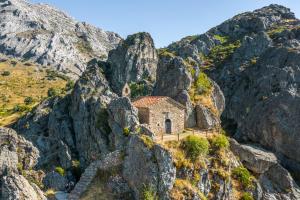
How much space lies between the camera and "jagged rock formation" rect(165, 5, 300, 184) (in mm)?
60906

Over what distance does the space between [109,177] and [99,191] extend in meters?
1.70

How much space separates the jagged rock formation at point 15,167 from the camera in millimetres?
32562

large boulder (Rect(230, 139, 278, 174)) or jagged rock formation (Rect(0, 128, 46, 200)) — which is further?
large boulder (Rect(230, 139, 278, 174))

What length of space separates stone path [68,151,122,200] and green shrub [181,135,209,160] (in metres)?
6.58

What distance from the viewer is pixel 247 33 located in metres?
142

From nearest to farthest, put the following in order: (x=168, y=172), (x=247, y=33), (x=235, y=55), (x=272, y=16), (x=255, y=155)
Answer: (x=168, y=172) → (x=255, y=155) → (x=235, y=55) → (x=247, y=33) → (x=272, y=16)

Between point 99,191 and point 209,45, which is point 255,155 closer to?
point 99,191

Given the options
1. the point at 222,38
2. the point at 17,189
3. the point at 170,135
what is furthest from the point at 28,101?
the point at 17,189

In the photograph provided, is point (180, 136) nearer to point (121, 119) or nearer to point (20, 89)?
point (121, 119)

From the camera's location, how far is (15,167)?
35.4 meters

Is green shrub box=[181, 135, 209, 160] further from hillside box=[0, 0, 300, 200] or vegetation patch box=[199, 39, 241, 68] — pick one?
vegetation patch box=[199, 39, 241, 68]

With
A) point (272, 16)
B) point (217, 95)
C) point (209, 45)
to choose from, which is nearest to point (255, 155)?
point (217, 95)

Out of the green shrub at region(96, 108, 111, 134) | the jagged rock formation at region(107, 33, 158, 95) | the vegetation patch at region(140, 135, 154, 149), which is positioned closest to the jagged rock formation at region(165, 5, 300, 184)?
the jagged rock formation at region(107, 33, 158, 95)

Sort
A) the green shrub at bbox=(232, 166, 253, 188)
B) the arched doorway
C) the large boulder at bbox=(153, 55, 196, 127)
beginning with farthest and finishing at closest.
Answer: the large boulder at bbox=(153, 55, 196, 127), the arched doorway, the green shrub at bbox=(232, 166, 253, 188)
